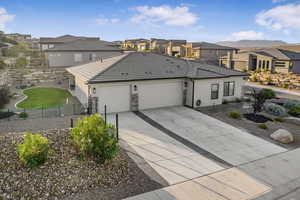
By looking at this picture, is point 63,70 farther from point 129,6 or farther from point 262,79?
point 262,79

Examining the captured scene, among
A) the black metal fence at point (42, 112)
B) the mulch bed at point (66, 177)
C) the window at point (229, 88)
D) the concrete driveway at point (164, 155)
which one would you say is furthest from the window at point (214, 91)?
the mulch bed at point (66, 177)

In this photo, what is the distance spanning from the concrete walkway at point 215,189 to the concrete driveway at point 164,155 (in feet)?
1.33

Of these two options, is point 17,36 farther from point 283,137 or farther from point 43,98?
point 283,137

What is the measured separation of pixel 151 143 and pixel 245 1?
27.1 meters

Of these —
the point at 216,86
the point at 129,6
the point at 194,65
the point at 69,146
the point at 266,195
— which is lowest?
the point at 266,195

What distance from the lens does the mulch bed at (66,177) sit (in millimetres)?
6867

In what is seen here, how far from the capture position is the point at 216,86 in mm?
19047

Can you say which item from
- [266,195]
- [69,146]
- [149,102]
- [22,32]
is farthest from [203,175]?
[22,32]

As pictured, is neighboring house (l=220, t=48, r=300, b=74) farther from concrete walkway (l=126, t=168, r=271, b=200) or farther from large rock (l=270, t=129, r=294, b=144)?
concrete walkway (l=126, t=168, r=271, b=200)

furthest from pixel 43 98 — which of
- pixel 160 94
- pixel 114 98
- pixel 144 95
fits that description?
pixel 160 94

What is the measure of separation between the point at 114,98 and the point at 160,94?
377cm

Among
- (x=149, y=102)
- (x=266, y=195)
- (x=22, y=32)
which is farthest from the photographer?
(x=22, y=32)

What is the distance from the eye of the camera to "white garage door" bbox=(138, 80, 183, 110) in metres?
17.2

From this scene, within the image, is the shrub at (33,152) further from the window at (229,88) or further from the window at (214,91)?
the window at (229,88)
